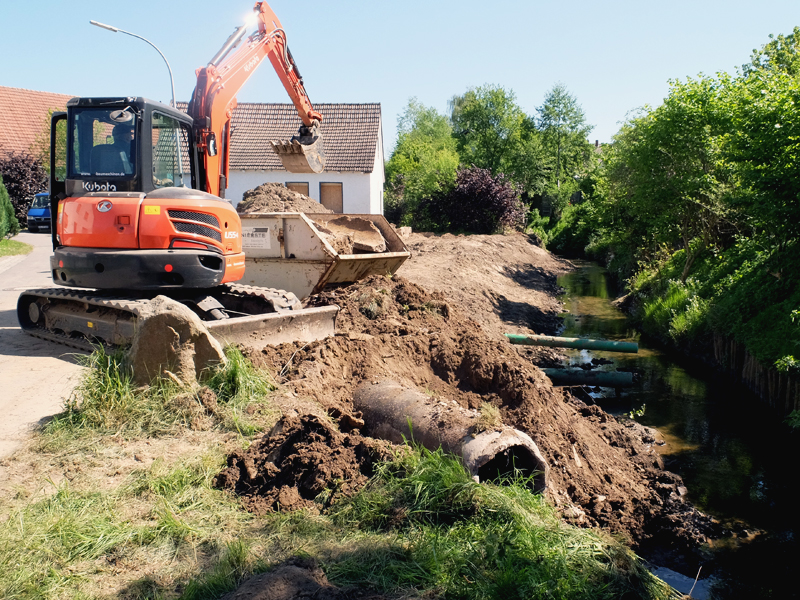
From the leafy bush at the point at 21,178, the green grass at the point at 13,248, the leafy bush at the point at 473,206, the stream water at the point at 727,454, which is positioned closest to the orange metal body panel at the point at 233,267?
the stream water at the point at 727,454

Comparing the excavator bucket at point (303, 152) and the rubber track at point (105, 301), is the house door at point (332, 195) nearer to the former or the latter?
the excavator bucket at point (303, 152)

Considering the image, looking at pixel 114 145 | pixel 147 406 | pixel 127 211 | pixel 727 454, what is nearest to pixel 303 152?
pixel 114 145

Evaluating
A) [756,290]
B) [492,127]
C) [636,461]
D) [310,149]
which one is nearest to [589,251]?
[492,127]

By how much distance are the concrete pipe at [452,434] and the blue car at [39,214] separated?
2648cm

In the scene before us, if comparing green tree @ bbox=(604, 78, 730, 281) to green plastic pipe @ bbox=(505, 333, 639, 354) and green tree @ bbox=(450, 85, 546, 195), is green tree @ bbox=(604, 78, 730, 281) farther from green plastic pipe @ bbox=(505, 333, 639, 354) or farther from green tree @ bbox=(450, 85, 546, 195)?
green tree @ bbox=(450, 85, 546, 195)

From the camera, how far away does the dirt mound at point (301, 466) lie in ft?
15.9

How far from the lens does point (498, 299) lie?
17.9 m

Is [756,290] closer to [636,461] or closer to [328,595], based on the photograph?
[636,461]

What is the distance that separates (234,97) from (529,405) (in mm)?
6116

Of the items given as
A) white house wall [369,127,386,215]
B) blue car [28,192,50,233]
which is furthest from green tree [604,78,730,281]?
blue car [28,192,50,233]

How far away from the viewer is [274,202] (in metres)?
12.8

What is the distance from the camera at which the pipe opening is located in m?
5.29

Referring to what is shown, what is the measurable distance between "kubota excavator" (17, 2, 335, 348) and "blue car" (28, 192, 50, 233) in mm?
22073

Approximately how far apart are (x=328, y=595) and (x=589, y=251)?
33529 millimetres
